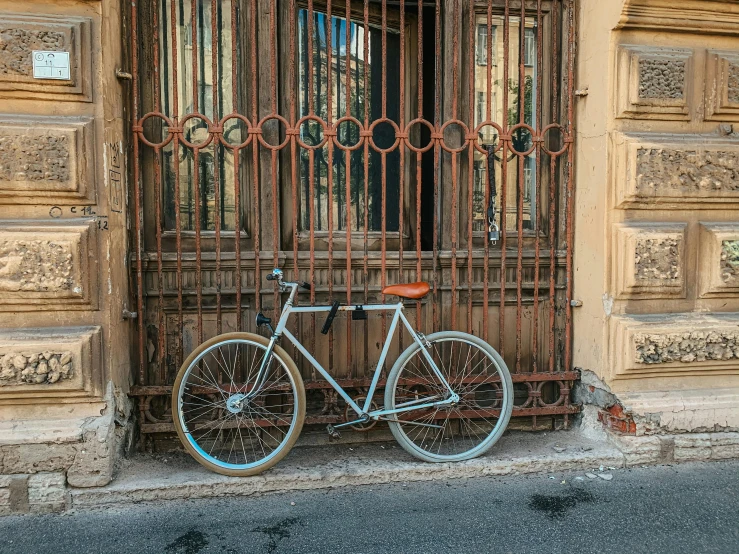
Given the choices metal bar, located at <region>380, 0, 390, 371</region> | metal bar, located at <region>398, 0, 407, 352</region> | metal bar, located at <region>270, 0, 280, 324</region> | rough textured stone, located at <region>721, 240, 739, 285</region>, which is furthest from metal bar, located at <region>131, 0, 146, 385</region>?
rough textured stone, located at <region>721, 240, 739, 285</region>

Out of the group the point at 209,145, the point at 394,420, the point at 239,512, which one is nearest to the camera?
the point at 239,512

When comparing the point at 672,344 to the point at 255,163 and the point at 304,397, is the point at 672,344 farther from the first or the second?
the point at 255,163

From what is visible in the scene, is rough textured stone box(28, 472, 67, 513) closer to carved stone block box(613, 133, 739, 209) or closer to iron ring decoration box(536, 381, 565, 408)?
iron ring decoration box(536, 381, 565, 408)

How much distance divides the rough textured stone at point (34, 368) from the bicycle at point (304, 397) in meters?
0.58

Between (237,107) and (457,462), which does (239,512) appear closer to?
(457,462)

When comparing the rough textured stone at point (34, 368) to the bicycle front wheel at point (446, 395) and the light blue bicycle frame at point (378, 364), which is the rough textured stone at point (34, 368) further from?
the bicycle front wheel at point (446, 395)

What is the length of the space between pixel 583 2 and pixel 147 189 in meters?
3.06

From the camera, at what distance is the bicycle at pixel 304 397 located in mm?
3314

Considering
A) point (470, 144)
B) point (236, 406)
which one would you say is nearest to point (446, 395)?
point (236, 406)

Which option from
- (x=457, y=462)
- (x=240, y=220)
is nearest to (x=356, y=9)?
(x=240, y=220)

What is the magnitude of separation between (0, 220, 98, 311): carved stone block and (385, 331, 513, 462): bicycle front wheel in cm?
181

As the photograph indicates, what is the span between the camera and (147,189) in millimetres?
3629

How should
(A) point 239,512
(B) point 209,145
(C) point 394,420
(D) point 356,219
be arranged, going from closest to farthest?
(A) point 239,512 → (C) point 394,420 → (B) point 209,145 → (D) point 356,219

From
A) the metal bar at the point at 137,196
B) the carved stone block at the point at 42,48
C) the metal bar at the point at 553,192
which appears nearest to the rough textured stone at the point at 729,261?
the metal bar at the point at 553,192
